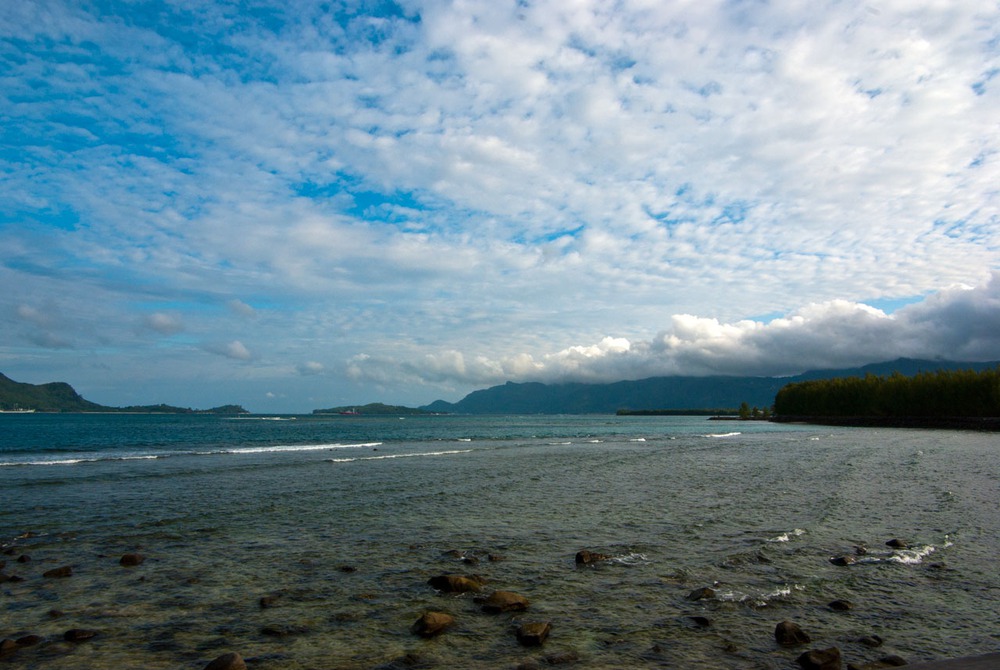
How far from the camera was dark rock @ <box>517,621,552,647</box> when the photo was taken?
36.2 feet

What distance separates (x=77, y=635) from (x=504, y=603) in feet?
28.7

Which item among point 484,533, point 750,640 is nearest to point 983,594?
point 750,640

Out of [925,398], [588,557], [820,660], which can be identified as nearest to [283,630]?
[588,557]

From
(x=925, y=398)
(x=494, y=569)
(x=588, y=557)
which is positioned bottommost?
(x=494, y=569)

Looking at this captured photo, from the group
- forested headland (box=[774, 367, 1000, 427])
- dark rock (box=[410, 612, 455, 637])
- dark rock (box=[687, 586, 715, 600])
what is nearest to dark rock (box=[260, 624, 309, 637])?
dark rock (box=[410, 612, 455, 637])

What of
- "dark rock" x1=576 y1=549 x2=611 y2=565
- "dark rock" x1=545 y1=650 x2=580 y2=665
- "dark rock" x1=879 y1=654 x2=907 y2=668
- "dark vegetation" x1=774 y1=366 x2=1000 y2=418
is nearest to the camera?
"dark rock" x1=879 y1=654 x2=907 y2=668

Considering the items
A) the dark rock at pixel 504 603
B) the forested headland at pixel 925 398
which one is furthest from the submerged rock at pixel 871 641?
the forested headland at pixel 925 398

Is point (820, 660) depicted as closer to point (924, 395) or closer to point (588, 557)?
point (588, 557)

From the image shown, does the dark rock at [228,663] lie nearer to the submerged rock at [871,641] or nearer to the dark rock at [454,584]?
the dark rock at [454,584]

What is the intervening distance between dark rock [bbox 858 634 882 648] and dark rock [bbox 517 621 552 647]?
612 centimetres

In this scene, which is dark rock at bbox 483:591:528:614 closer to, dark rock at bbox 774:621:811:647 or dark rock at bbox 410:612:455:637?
dark rock at bbox 410:612:455:637

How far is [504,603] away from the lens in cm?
1305

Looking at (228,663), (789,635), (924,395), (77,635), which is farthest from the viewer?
(924,395)

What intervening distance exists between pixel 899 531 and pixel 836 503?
6.42 metres
